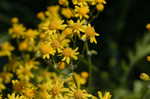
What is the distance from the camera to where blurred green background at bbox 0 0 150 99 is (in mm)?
4886

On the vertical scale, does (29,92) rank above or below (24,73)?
below

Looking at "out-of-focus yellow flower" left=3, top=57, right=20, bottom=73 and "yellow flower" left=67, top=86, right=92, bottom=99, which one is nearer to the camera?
"yellow flower" left=67, top=86, right=92, bottom=99

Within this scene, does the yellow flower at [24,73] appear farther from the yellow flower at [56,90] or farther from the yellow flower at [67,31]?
the yellow flower at [67,31]

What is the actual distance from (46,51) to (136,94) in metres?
1.63

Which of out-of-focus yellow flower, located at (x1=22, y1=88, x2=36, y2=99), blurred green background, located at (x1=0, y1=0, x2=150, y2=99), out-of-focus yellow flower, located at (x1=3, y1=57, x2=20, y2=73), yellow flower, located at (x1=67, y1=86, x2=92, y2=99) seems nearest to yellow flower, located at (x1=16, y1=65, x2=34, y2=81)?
out-of-focus yellow flower, located at (x1=3, y1=57, x2=20, y2=73)

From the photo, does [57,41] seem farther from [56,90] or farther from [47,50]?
[56,90]

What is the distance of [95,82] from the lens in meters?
4.95

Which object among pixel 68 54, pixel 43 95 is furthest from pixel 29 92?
pixel 68 54

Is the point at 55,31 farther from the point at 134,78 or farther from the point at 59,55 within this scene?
the point at 134,78

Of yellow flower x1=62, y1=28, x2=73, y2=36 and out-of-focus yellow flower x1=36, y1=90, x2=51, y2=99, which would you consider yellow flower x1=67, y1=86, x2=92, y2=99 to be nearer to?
out-of-focus yellow flower x1=36, y1=90, x2=51, y2=99

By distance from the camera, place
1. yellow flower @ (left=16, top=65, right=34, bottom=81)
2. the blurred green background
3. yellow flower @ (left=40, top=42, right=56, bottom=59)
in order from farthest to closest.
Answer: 1. the blurred green background
2. yellow flower @ (left=16, top=65, right=34, bottom=81)
3. yellow flower @ (left=40, top=42, right=56, bottom=59)

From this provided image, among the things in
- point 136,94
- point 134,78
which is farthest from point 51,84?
point 134,78

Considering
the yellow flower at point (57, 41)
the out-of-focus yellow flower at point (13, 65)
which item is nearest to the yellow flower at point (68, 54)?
the yellow flower at point (57, 41)

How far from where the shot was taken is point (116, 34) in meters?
5.43
